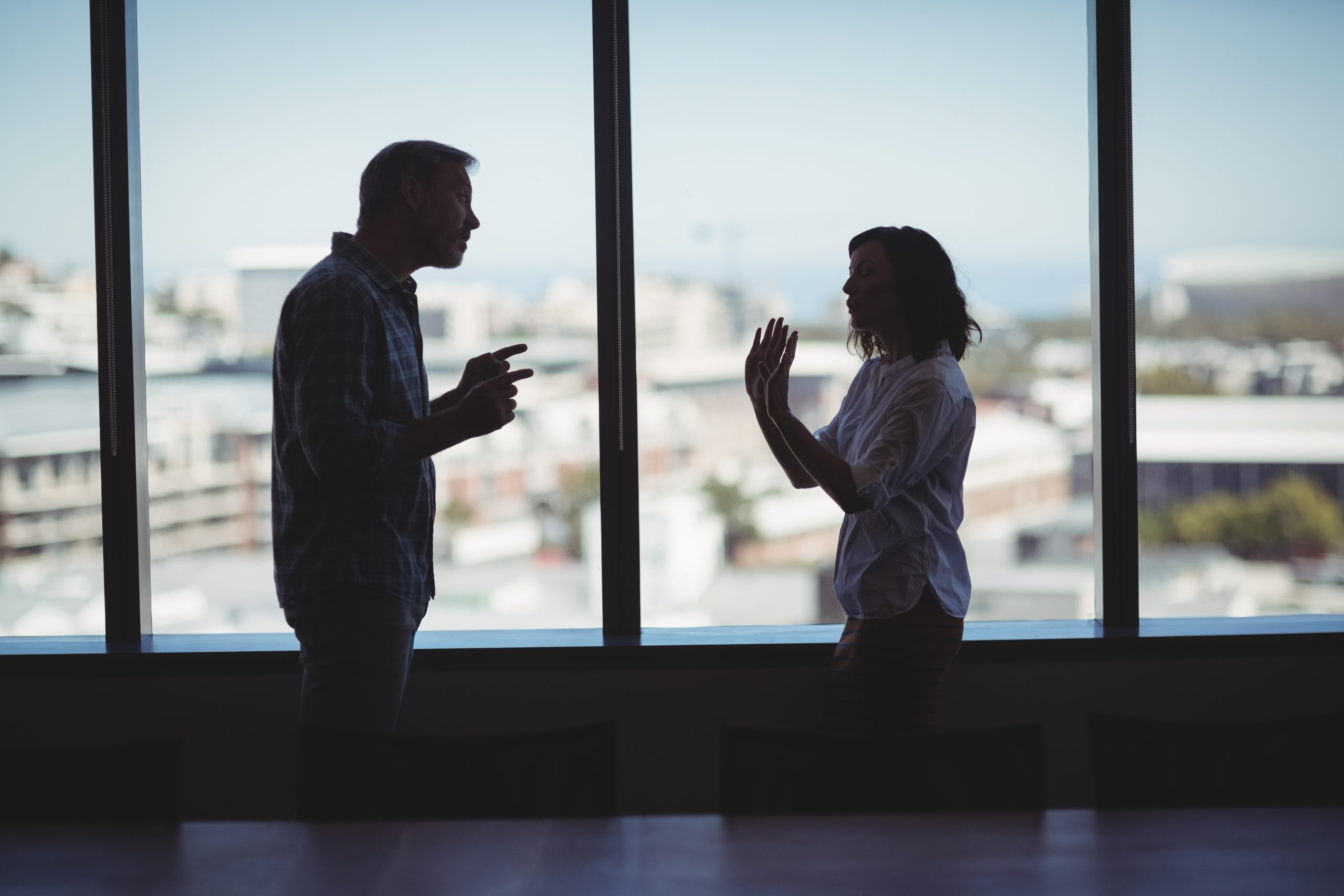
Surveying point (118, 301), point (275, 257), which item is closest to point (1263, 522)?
point (275, 257)

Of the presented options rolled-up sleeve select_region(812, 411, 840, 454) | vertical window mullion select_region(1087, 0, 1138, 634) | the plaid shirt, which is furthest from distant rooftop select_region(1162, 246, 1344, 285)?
the plaid shirt

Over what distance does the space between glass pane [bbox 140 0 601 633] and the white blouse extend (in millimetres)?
981

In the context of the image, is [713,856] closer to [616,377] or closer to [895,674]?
[895,674]

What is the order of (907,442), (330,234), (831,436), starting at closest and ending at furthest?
(907,442), (831,436), (330,234)

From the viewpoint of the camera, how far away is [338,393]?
169 centimetres

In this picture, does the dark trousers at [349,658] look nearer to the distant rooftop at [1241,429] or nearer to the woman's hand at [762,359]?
the woman's hand at [762,359]

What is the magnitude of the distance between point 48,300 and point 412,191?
4.63 feet

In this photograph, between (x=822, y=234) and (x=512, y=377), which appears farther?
(x=822, y=234)

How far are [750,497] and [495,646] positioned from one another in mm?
755

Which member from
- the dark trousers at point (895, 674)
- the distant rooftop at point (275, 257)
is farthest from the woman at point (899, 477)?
the distant rooftop at point (275, 257)

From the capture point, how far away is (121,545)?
269cm

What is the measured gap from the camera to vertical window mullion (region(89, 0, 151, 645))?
8.71ft

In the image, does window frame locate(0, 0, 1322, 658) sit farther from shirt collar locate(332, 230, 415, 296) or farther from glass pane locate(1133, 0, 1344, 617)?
shirt collar locate(332, 230, 415, 296)

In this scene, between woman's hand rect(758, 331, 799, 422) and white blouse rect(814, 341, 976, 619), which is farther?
woman's hand rect(758, 331, 799, 422)
